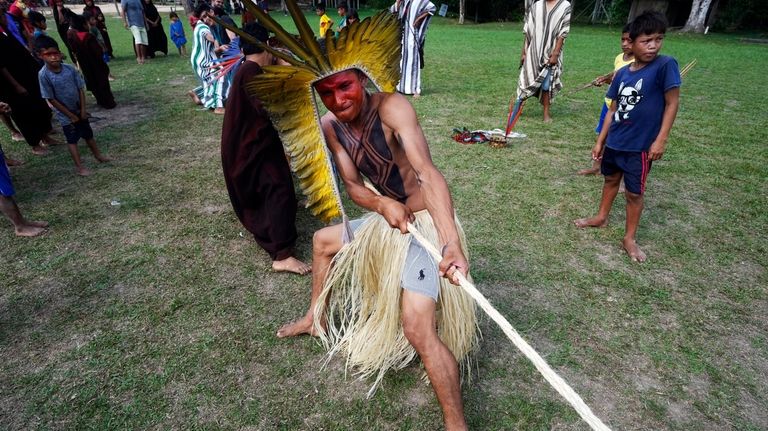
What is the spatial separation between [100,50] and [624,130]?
347 inches

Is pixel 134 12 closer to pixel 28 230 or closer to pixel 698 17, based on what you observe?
pixel 28 230

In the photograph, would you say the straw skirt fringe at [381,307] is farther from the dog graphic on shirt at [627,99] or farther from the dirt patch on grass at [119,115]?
the dirt patch on grass at [119,115]

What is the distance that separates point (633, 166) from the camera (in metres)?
3.17

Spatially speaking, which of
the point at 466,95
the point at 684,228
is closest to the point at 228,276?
the point at 684,228

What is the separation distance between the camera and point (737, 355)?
237cm

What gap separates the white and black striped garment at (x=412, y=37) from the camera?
762cm

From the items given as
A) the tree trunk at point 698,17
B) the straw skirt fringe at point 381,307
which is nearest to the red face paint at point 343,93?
the straw skirt fringe at point 381,307

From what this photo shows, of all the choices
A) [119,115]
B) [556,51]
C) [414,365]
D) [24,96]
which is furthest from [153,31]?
[414,365]

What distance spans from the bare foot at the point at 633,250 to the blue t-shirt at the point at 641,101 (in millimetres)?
741

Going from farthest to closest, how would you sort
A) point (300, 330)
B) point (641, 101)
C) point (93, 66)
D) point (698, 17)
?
point (698, 17), point (93, 66), point (641, 101), point (300, 330)

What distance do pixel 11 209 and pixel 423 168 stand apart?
3.70 m

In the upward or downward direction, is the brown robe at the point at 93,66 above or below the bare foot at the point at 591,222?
above

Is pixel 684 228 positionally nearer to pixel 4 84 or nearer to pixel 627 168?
pixel 627 168

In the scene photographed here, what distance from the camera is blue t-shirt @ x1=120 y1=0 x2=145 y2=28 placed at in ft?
37.0
